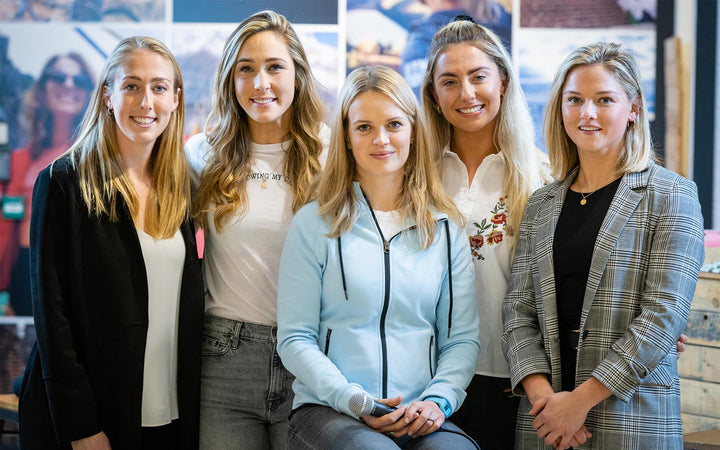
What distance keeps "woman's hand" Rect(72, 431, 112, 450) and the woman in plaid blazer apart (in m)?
1.20

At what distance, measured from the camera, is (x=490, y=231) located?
2.35m

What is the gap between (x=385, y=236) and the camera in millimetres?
2113

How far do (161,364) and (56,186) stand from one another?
0.61 meters

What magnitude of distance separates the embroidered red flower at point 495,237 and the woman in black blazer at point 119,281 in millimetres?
937

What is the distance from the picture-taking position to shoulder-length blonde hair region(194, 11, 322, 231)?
233cm

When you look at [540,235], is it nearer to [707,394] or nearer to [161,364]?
[161,364]

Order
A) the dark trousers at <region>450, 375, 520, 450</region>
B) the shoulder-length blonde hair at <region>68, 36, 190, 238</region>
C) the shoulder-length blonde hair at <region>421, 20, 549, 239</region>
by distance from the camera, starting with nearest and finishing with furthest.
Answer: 1. the shoulder-length blonde hair at <region>68, 36, 190, 238</region>
2. the dark trousers at <region>450, 375, 520, 450</region>
3. the shoulder-length blonde hair at <region>421, 20, 549, 239</region>

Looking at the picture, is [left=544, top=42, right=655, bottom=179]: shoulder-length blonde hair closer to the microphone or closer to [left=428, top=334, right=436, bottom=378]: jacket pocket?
[left=428, top=334, right=436, bottom=378]: jacket pocket

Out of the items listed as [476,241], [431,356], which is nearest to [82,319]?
[431,356]

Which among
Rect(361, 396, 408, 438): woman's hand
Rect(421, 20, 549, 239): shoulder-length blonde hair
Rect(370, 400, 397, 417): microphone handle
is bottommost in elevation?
Rect(361, 396, 408, 438): woman's hand

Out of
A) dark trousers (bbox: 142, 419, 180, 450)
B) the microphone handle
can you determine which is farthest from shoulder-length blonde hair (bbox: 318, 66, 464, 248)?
dark trousers (bbox: 142, 419, 180, 450)

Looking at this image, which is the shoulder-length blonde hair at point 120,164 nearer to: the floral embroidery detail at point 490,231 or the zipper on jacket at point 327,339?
the zipper on jacket at point 327,339

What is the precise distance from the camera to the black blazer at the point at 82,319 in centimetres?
205

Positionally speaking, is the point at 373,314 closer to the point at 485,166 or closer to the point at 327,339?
the point at 327,339
